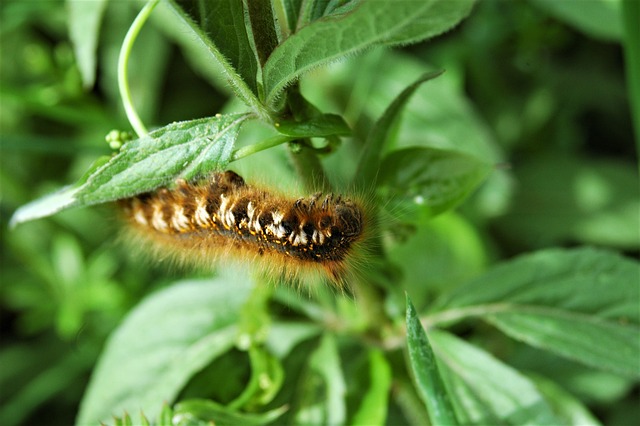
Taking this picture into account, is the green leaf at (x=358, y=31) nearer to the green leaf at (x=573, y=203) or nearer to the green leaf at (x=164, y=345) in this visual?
the green leaf at (x=164, y=345)

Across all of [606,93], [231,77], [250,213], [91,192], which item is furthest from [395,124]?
[606,93]

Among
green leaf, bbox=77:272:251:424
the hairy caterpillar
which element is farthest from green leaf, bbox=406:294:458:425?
green leaf, bbox=77:272:251:424

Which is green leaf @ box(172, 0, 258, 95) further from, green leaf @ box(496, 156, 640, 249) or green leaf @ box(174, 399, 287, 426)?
green leaf @ box(496, 156, 640, 249)

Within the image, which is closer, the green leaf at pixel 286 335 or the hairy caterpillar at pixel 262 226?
the hairy caterpillar at pixel 262 226

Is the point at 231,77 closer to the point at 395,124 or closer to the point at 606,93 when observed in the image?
the point at 395,124

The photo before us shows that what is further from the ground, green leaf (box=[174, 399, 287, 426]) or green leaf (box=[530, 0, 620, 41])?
green leaf (box=[530, 0, 620, 41])

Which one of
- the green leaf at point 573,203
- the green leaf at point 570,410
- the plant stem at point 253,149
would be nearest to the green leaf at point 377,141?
the plant stem at point 253,149

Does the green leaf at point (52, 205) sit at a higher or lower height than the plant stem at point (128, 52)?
lower
